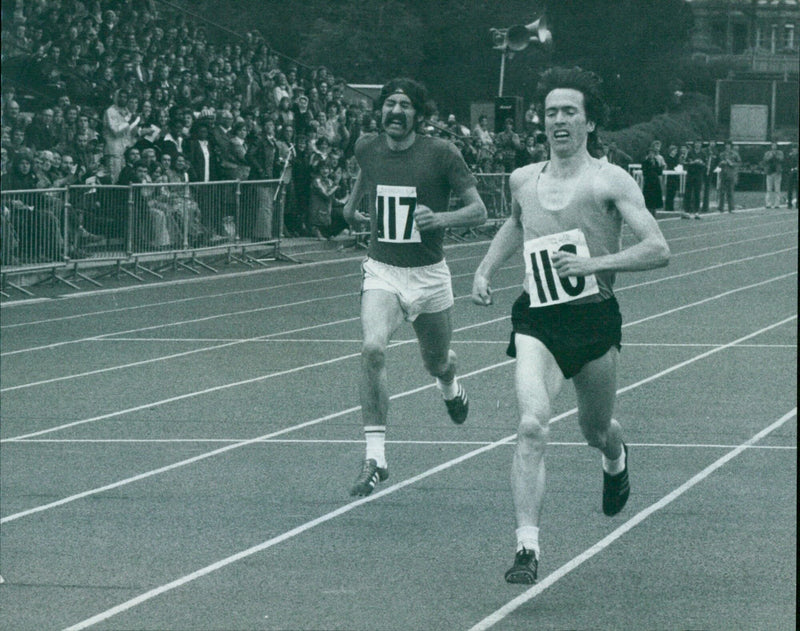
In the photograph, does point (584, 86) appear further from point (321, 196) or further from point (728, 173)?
point (728, 173)

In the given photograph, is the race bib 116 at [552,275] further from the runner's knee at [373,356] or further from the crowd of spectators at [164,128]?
the crowd of spectators at [164,128]

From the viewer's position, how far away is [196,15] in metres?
33.5

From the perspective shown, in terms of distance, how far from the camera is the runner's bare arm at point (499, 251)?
676 cm

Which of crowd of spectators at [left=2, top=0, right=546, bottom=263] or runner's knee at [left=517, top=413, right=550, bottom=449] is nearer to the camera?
runner's knee at [left=517, top=413, right=550, bottom=449]

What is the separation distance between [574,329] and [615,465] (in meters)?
1.19

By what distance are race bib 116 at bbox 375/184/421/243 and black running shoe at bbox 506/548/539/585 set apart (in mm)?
1753

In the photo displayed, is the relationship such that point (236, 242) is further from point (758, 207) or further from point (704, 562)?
point (758, 207)

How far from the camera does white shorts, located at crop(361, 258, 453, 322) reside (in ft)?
28.5

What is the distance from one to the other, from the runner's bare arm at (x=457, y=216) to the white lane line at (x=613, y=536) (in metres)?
1.44

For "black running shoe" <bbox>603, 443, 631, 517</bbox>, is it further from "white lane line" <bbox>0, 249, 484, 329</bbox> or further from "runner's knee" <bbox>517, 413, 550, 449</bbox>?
"white lane line" <bbox>0, 249, 484, 329</bbox>

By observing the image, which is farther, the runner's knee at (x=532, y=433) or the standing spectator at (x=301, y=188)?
the standing spectator at (x=301, y=188)

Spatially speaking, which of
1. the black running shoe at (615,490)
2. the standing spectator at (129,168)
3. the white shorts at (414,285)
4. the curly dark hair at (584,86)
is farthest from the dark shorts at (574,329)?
the standing spectator at (129,168)

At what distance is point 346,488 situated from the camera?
373 inches

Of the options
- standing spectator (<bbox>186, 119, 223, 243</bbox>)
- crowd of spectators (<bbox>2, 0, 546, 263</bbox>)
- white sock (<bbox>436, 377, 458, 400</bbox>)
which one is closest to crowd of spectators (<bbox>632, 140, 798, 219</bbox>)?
crowd of spectators (<bbox>2, 0, 546, 263</bbox>)
